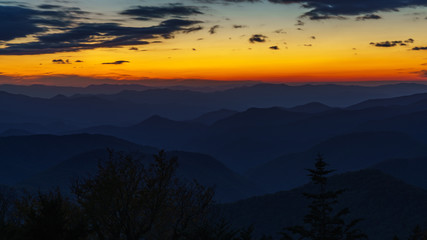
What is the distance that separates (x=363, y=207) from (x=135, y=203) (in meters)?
138

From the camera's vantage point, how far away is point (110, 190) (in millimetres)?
28703

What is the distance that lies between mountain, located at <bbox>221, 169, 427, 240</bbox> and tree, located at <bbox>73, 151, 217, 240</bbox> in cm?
9717

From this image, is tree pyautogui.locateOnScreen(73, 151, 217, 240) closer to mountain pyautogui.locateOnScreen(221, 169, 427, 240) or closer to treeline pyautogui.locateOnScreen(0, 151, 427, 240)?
treeline pyautogui.locateOnScreen(0, 151, 427, 240)

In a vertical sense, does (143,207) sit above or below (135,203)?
below

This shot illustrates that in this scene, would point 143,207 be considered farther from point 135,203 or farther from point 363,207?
point 363,207

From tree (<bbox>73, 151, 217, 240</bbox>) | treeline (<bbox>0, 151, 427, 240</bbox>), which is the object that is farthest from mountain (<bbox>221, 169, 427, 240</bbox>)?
treeline (<bbox>0, 151, 427, 240</bbox>)

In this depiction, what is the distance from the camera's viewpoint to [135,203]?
2975 centimetres

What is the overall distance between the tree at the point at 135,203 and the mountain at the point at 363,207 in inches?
3825

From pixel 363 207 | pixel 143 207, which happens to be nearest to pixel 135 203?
pixel 143 207

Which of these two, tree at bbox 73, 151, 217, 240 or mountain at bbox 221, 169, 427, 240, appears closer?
tree at bbox 73, 151, 217, 240

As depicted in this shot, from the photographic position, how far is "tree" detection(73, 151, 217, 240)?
28.6 m

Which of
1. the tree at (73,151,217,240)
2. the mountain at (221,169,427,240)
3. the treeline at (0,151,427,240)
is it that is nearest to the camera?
the treeline at (0,151,427,240)

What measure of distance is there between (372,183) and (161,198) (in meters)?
156

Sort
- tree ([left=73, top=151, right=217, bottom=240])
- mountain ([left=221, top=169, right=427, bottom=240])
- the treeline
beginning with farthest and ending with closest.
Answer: mountain ([left=221, top=169, right=427, bottom=240]) → tree ([left=73, top=151, right=217, bottom=240]) → the treeline
